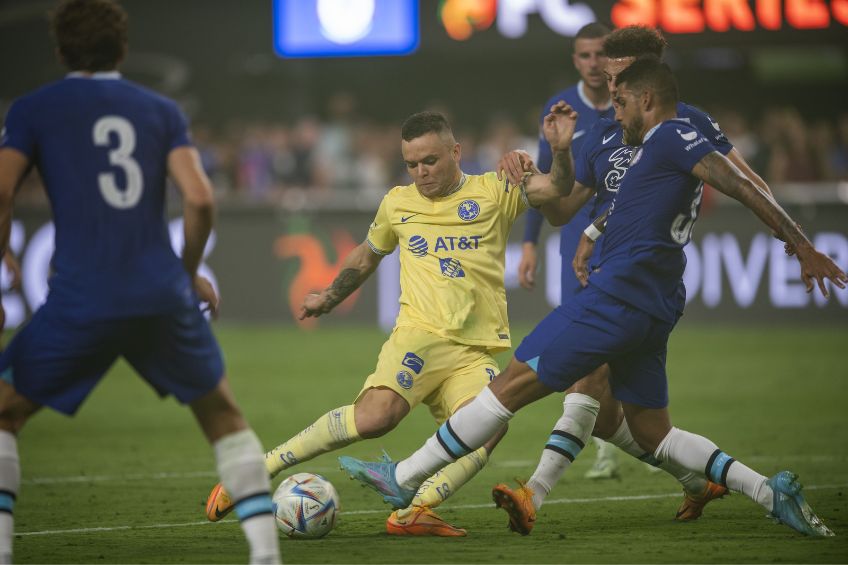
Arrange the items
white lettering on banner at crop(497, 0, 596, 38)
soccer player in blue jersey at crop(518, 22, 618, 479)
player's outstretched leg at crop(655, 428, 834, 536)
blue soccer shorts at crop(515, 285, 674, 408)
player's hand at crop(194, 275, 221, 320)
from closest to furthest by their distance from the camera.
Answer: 1. player's hand at crop(194, 275, 221, 320)
2. blue soccer shorts at crop(515, 285, 674, 408)
3. player's outstretched leg at crop(655, 428, 834, 536)
4. soccer player in blue jersey at crop(518, 22, 618, 479)
5. white lettering on banner at crop(497, 0, 596, 38)

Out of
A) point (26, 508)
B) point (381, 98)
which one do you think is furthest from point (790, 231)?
point (381, 98)

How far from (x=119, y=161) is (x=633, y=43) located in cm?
283

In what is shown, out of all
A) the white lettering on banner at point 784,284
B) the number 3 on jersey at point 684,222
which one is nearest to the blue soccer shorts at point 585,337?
the number 3 on jersey at point 684,222

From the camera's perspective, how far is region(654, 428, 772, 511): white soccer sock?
6.18 metres

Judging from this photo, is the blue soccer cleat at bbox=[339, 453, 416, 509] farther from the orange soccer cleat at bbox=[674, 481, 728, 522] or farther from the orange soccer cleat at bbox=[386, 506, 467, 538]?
the orange soccer cleat at bbox=[674, 481, 728, 522]

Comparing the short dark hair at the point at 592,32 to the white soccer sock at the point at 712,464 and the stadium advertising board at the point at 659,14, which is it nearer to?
the white soccer sock at the point at 712,464

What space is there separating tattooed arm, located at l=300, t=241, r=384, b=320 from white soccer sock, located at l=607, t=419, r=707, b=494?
157 centimetres

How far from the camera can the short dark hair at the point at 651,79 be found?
590 cm

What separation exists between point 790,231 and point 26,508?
4423 mm

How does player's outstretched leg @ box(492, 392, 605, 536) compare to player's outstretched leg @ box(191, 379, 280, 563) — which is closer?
player's outstretched leg @ box(191, 379, 280, 563)

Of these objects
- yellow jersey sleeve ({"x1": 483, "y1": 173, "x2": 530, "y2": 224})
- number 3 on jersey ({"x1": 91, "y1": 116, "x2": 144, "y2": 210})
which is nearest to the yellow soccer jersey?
yellow jersey sleeve ({"x1": 483, "y1": 173, "x2": 530, "y2": 224})

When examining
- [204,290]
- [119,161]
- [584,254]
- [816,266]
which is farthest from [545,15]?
[119,161]

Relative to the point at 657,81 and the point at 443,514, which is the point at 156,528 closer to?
the point at 443,514

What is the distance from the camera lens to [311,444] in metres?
6.53
